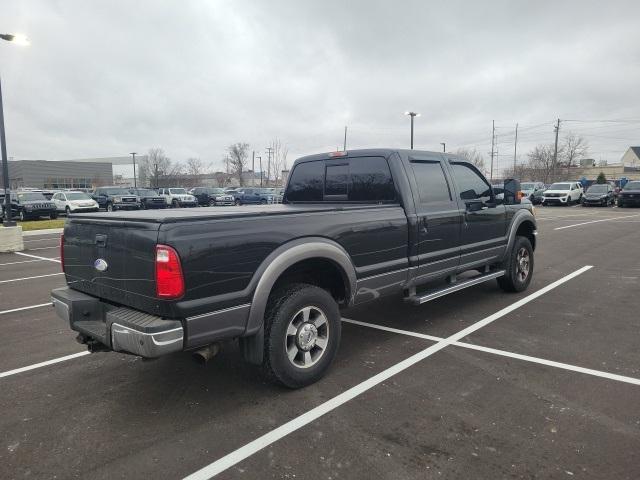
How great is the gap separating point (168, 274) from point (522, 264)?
220 inches

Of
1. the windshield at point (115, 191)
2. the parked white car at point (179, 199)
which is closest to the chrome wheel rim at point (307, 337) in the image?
the windshield at point (115, 191)

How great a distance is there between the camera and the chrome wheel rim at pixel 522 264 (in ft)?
22.1

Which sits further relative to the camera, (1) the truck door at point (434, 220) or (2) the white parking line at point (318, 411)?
(1) the truck door at point (434, 220)

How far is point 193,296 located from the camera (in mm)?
3012

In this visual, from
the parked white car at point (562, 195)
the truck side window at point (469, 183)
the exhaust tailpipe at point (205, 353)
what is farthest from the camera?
the parked white car at point (562, 195)

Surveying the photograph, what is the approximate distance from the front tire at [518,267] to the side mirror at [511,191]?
25.2 inches

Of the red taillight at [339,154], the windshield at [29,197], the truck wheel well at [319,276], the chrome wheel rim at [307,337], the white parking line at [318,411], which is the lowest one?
the white parking line at [318,411]

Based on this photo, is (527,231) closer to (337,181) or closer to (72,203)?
(337,181)

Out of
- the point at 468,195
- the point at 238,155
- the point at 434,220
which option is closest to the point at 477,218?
the point at 468,195

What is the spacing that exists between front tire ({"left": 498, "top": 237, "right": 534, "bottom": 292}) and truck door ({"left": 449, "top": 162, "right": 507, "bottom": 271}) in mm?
349

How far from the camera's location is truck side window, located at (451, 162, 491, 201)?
5.63 m

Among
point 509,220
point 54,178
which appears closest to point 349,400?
point 509,220

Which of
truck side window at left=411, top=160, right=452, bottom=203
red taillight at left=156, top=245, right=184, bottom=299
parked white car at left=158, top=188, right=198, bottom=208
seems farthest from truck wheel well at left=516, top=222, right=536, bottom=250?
parked white car at left=158, top=188, right=198, bottom=208

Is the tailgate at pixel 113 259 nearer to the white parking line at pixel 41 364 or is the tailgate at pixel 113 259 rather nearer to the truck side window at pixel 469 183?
the white parking line at pixel 41 364
